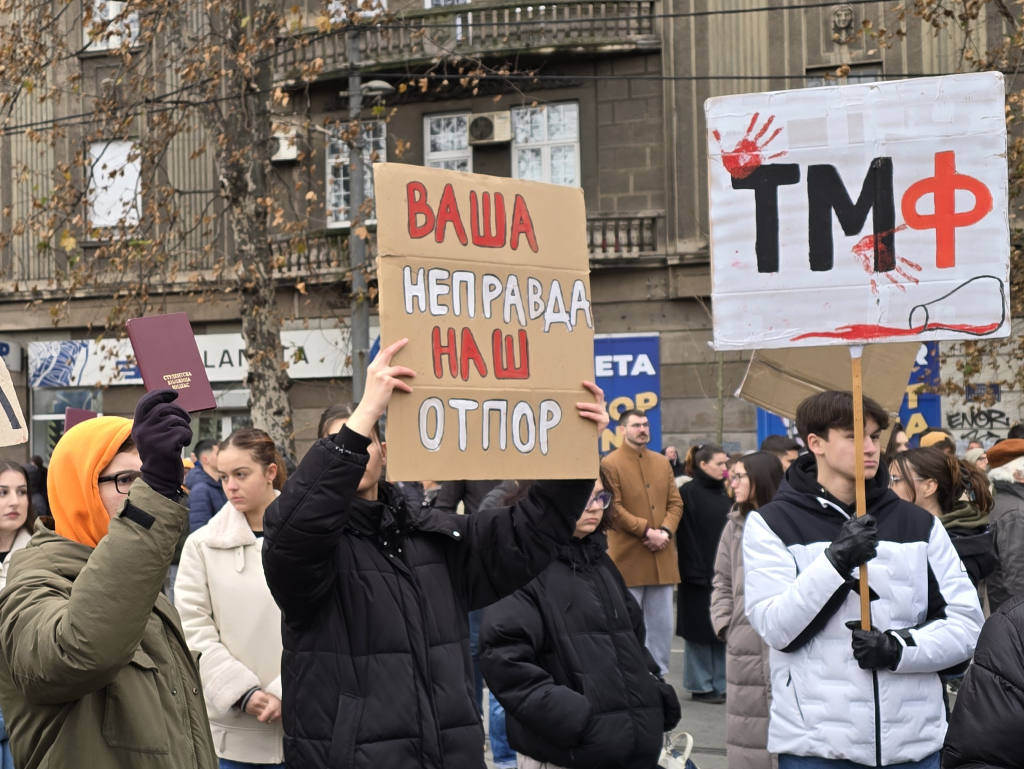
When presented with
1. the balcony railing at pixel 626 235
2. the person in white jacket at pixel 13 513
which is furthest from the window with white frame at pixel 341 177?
the person in white jacket at pixel 13 513

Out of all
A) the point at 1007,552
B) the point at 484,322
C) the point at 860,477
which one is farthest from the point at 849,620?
the point at 1007,552

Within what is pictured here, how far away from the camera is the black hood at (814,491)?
4391 mm

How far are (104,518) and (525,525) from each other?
1226mm

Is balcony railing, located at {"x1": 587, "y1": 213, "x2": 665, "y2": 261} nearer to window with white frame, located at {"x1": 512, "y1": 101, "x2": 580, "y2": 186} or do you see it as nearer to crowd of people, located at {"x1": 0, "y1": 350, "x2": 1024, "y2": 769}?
window with white frame, located at {"x1": 512, "y1": 101, "x2": 580, "y2": 186}

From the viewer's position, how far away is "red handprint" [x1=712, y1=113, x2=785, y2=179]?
15.5 ft

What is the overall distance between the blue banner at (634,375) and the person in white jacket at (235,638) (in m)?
15.6

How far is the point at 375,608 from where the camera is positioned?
3521mm

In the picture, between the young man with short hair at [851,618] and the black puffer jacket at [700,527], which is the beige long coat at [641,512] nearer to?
the black puffer jacket at [700,527]

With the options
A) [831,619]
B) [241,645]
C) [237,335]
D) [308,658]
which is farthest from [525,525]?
[237,335]

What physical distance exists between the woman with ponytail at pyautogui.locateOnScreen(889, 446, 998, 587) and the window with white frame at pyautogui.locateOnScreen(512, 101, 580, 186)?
14862mm

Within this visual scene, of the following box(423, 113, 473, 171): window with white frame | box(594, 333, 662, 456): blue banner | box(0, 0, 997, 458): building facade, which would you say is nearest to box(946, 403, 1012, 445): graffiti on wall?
box(0, 0, 997, 458): building facade

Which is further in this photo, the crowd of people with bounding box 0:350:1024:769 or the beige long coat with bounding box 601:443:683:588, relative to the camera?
the beige long coat with bounding box 601:443:683:588

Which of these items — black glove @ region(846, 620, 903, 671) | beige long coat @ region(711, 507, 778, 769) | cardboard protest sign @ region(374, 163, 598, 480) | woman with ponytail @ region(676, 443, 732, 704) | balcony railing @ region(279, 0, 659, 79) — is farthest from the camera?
balcony railing @ region(279, 0, 659, 79)

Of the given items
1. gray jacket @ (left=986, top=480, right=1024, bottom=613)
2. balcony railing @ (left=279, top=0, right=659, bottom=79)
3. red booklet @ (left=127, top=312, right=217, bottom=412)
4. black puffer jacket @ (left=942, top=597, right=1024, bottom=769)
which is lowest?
gray jacket @ (left=986, top=480, right=1024, bottom=613)
